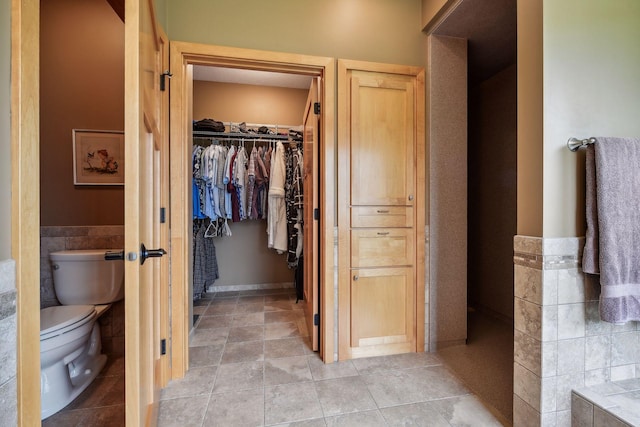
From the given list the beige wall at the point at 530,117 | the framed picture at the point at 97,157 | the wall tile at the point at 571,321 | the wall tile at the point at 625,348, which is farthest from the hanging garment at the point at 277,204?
the wall tile at the point at 625,348

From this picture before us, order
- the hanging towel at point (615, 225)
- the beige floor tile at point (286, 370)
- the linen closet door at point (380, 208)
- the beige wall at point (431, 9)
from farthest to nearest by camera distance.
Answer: the linen closet door at point (380, 208)
the beige wall at point (431, 9)
the beige floor tile at point (286, 370)
the hanging towel at point (615, 225)

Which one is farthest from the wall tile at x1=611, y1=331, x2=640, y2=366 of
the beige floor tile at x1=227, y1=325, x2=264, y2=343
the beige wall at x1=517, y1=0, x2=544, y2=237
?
the beige floor tile at x1=227, y1=325, x2=264, y2=343

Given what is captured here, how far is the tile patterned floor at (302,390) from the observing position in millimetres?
1338

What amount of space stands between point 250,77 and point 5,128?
9.86ft

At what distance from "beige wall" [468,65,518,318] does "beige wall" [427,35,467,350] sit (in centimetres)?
76

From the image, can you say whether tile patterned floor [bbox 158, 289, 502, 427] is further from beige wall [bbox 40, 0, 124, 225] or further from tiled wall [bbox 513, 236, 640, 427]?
beige wall [bbox 40, 0, 124, 225]

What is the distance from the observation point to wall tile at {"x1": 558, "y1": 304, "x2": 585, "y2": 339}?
3.85 feet

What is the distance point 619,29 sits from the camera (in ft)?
4.13

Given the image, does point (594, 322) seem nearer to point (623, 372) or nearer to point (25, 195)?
point (623, 372)

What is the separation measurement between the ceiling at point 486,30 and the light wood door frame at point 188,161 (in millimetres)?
867

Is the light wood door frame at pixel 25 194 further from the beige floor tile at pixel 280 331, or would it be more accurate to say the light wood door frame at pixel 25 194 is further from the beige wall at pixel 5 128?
the beige floor tile at pixel 280 331

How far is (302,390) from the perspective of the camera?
1545 millimetres

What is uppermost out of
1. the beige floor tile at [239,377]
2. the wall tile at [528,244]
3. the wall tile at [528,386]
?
the wall tile at [528,244]

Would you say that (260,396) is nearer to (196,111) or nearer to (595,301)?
(595,301)
